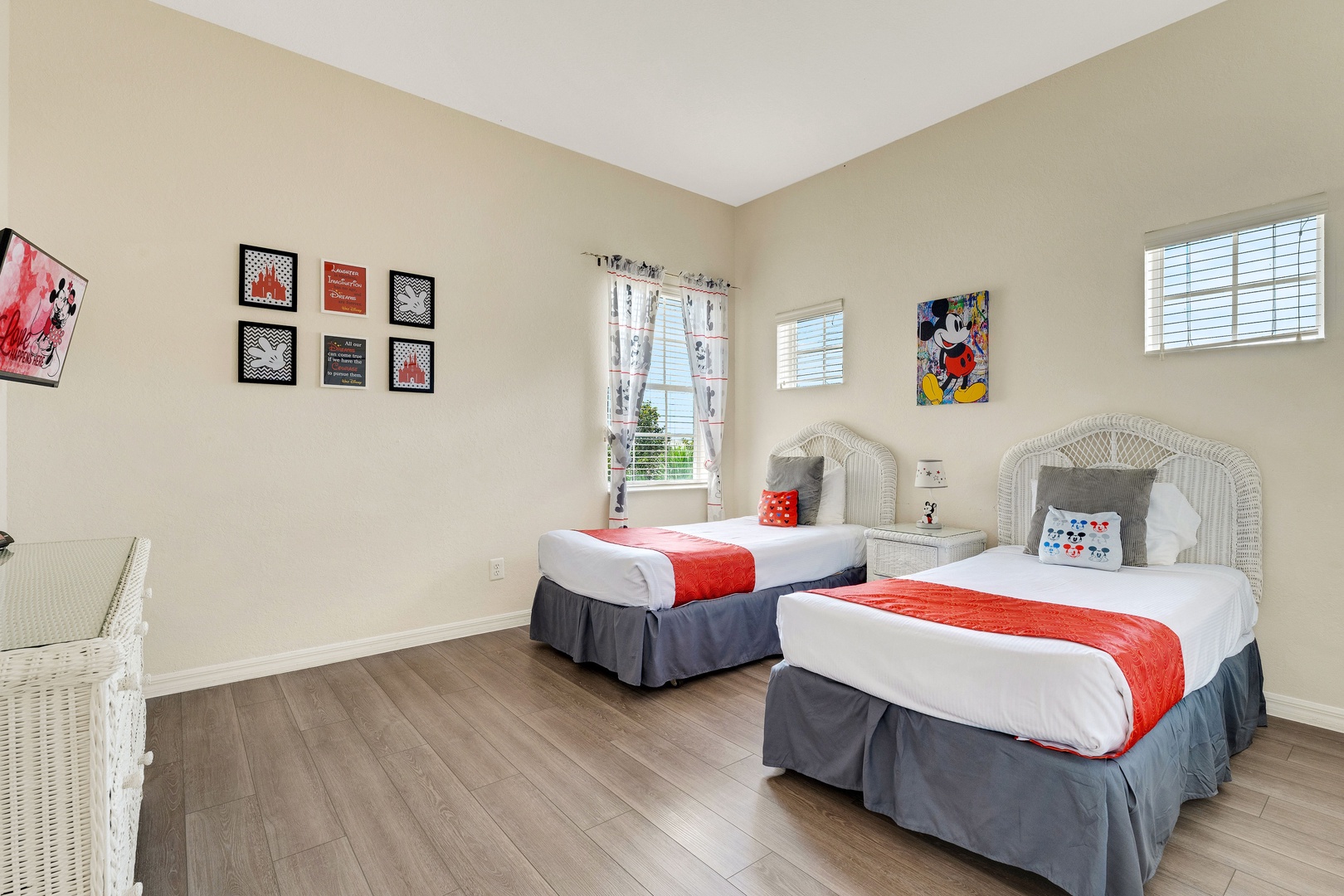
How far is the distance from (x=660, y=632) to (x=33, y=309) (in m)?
2.44

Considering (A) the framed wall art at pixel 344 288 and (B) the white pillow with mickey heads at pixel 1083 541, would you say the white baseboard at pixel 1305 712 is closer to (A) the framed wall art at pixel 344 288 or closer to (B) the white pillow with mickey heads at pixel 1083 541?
(B) the white pillow with mickey heads at pixel 1083 541

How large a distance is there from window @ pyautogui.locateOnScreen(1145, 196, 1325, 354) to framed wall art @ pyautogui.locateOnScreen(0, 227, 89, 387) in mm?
4113

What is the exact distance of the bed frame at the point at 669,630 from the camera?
3027mm

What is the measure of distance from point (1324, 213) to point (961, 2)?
1.69 m

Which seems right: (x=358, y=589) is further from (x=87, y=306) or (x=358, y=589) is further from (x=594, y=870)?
(x=594, y=870)

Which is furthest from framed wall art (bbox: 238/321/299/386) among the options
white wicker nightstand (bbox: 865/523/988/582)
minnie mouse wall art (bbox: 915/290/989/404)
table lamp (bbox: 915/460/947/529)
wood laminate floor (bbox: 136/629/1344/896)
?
minnie mouse wall art (bbox: 915/290/989/404)

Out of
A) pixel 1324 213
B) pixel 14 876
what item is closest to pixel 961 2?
pixel 1324 213

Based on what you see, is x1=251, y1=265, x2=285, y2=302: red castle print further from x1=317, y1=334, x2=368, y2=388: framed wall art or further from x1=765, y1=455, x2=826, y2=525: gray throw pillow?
x1=765, y1=455, x2=826, y2=525: gray throw pillow

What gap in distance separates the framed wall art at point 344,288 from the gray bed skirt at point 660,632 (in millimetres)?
1760

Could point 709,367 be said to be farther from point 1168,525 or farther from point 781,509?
point 1168,525

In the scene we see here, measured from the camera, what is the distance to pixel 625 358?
450 centimetres

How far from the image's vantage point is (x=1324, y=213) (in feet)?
8.73

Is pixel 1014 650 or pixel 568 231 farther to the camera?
pixel 568 231

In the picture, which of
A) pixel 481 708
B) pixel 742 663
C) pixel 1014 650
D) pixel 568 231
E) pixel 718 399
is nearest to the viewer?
pixel 1014 650
